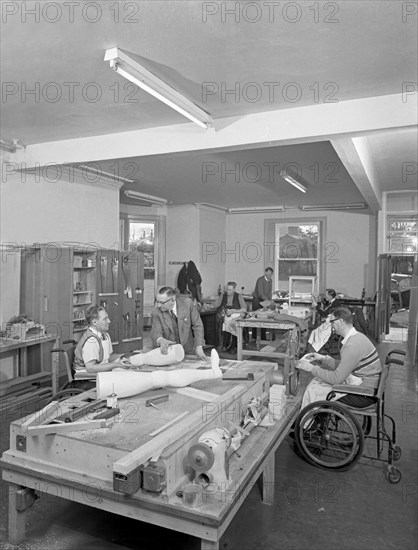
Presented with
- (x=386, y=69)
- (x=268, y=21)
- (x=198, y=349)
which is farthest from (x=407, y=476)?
(x=268, y=21)

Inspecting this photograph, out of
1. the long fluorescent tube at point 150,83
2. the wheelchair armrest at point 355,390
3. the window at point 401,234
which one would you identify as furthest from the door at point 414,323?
the long fluorescent tube at point 150,83

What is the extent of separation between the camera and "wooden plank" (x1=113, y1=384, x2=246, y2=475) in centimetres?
175

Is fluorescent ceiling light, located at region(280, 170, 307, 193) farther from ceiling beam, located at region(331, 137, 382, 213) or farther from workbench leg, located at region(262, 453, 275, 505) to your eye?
workbench leg, located at region(262, 453, 275, 505)

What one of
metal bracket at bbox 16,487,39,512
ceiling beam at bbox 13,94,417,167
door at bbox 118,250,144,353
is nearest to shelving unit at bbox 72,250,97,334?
door at bbox 118,250,144,353

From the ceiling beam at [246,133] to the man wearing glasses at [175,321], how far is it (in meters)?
1.44

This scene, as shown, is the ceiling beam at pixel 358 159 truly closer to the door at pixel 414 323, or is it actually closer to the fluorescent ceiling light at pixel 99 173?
the door at pixel 414 323

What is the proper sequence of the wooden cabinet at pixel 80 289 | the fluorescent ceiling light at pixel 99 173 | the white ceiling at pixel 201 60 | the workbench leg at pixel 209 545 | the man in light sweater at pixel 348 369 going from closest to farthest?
the workbench leg at pixel 209 545, the white ceiling at pixel 201 60, the man in light sweater at pixel 348 369, the wooden cabinet at pixel 80 289, the fluorescent ceiling light at pixel 99 173

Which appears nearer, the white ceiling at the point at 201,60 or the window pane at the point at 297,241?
the white ceiling at the point at 201,60

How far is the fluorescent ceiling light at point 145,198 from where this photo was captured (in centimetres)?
820

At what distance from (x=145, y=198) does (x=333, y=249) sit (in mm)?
4298

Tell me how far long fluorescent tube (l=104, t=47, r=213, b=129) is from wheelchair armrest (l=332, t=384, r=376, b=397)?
2.46 metres

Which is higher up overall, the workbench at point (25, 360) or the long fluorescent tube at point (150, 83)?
the long fluorescent tube at point (150, 83)

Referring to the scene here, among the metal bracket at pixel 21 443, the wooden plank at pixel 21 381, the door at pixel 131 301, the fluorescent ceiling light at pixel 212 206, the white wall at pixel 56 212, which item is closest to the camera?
the metal bracket at pixel 21 443

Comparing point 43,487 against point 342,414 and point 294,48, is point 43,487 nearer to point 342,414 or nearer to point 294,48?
point 342,414
